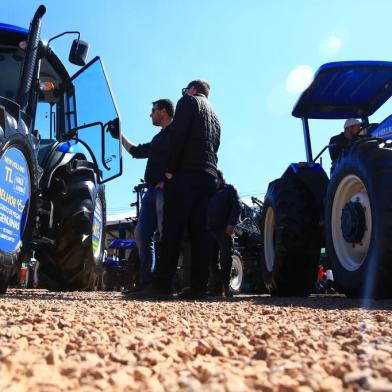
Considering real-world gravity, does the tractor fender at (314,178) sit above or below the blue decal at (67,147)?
below

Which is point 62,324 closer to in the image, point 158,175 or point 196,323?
point 196,323

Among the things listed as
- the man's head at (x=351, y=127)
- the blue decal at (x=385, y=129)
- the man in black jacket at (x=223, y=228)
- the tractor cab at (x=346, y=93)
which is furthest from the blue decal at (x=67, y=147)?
the blue decal at (x=385, y=129)

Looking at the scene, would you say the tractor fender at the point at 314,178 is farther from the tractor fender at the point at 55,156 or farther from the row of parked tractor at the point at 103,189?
the tractor fender at the point at 55,156

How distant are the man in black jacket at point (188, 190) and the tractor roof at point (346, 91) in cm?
137

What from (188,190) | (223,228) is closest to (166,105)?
(188,190)

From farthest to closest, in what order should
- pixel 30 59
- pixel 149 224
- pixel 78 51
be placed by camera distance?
pixel 149 224
pixel 78 51
pixel 30 59

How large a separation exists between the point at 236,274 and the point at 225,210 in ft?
13.3

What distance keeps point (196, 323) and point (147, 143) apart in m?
3.18

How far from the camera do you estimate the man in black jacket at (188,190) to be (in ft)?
11.8

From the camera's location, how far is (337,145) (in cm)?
452

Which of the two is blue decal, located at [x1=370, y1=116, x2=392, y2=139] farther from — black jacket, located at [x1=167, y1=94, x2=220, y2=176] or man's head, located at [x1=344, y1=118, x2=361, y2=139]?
black jacket, located at [x1=167, y1=94, x2=220, y2=176]

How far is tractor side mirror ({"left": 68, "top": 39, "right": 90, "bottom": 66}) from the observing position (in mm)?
4000

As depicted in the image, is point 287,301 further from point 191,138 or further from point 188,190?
point 191,138

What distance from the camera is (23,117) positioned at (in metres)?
3.72
